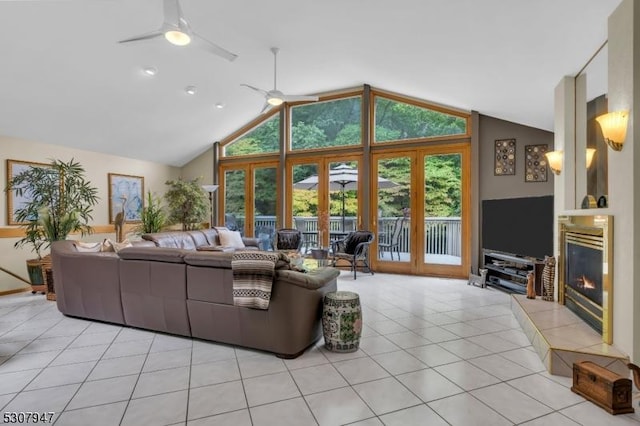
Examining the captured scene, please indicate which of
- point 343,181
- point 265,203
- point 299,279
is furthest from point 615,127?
point 265,203

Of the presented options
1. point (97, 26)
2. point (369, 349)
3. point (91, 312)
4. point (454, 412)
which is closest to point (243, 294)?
point (369, 349)

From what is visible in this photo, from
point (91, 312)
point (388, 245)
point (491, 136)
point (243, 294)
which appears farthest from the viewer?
point (388, 245)

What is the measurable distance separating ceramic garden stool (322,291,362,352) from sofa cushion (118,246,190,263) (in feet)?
4.64

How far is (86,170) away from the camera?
6145 millimetres

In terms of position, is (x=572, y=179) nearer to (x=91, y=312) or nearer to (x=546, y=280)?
(x=546, y=280)

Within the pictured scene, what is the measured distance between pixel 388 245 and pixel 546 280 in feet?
10.2

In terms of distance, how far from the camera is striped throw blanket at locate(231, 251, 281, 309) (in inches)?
106

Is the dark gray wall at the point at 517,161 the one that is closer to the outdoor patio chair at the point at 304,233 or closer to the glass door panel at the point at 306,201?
the glass door panel at the point at 306,201

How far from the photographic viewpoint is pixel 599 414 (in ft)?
6.56

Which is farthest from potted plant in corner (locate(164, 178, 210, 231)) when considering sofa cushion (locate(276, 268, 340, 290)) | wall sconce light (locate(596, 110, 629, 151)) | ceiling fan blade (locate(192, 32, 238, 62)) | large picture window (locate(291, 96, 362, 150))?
wall sconce light (locate(596, 110, 629, 151))

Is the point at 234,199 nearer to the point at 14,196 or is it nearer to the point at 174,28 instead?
the point at 14,196

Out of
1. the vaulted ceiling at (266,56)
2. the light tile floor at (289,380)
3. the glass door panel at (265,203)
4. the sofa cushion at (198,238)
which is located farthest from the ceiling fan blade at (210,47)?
the glass door panel at (265,203)

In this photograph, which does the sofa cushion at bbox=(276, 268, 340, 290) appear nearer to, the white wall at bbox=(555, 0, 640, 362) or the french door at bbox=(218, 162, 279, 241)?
the white wall at bbox=(555, 0, 640, 362)

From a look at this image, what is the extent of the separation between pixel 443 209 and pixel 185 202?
5365 mm
